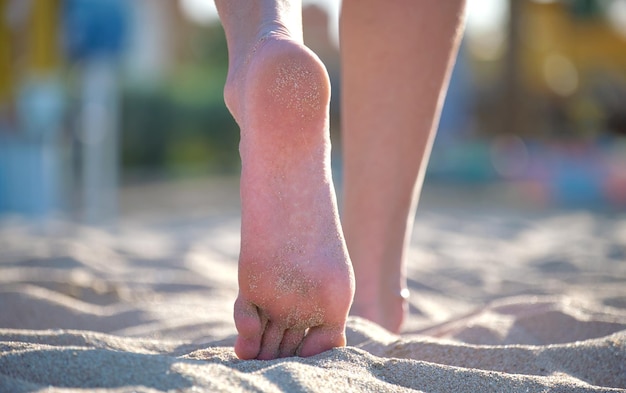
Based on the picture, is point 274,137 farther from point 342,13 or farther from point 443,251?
point 443,251

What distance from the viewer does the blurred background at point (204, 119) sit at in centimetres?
457

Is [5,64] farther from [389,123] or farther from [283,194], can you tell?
[283,194]

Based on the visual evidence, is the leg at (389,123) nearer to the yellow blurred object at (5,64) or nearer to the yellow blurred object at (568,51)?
the yellow blurred object at (5,64)

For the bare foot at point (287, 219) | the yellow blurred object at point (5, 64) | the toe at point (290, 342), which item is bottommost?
the toe at point (290, 342)

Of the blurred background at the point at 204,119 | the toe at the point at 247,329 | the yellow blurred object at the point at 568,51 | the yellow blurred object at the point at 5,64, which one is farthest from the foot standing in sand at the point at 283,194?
the yellow blurred object at the point at 568,51

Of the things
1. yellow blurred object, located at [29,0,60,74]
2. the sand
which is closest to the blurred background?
yellow blurred object, located at [29,0,60,74]

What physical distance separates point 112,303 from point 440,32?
0.84 m

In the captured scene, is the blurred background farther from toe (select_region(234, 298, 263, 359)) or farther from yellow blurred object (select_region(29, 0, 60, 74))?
toe (select_region(234, 298, 263, 359))

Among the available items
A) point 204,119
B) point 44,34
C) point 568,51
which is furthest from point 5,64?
point 568,51

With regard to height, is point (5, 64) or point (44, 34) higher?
point (44, 34)

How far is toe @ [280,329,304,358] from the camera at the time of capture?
0.97m

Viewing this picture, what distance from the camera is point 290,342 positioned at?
967mm

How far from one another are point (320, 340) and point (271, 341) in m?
0.06

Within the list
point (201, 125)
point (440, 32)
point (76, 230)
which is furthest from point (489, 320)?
point (201, 125)
